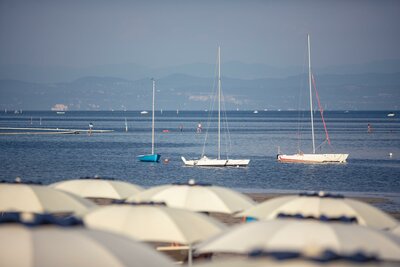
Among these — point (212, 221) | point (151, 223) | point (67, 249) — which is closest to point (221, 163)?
point (212, 221)

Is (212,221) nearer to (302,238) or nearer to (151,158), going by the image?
(302,238)

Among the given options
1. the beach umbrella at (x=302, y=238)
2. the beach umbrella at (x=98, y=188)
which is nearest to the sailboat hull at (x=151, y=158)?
the beach umbrella at (x=98, y=188)

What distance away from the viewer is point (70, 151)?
96625 millimetres

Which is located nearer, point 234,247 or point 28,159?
point 234,247

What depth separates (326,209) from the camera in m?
19.7

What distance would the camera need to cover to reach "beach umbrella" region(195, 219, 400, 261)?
45.9 feet

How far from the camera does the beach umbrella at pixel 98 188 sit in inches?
996

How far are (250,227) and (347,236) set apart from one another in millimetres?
1453

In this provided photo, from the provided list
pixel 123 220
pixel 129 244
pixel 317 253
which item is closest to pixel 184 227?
pixel 123 220

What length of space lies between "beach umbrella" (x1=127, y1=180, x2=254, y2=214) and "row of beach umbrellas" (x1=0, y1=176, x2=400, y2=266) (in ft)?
0.08

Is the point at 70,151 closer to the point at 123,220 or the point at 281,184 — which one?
the point at 281,184

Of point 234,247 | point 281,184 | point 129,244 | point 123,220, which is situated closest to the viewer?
point 129,244

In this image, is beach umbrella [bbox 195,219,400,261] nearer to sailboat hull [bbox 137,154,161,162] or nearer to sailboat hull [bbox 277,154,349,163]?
sailboat hull [bbox 277,154,349,163]

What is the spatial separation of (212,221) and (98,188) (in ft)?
25.7
